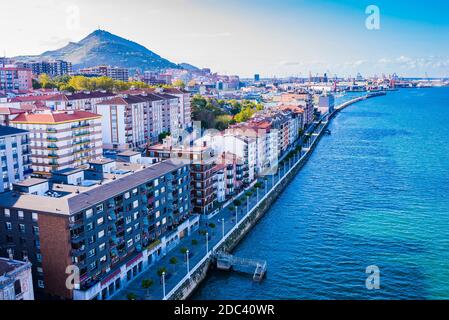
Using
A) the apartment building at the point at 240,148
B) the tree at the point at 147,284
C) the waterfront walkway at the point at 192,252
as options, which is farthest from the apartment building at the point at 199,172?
the tree at the point at 147,284

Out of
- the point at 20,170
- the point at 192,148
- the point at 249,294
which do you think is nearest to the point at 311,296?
the point at 249,294

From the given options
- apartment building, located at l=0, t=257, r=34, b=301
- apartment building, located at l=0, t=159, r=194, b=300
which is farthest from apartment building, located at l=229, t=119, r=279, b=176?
apartment building, located at l=0, t=257, r=34, b=301

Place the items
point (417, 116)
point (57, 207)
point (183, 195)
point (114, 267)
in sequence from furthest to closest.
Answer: point (417, 116)
point (183, 195)
point (114, 267)
point (57, 207)

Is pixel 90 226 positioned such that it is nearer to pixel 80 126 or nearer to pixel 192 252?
pixel 192 252

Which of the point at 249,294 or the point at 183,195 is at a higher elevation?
the point at 183,195

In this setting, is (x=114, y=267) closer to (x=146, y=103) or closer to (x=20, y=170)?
(x=20, y=170)

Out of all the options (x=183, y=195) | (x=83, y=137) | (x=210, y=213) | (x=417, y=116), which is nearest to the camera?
(x=183, y=195)

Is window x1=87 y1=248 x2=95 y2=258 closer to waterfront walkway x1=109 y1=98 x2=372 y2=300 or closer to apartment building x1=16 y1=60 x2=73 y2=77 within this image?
waterfront walkway x1=109 y1=98 x2=372 y2=300
